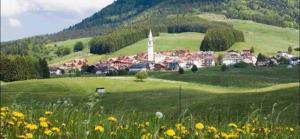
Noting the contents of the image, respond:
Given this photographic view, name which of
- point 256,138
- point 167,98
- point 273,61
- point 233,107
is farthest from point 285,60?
point 256,138

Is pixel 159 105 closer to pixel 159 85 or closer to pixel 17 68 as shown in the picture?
pixel 159 85

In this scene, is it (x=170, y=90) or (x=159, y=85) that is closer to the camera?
(x=170, y=90)

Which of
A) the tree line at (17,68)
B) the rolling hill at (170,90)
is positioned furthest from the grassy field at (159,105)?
the tree line at (17,68)

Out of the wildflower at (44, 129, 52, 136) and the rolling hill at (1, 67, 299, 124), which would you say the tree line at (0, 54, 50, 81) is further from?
the wildflower at (44, 129, 52, 136)

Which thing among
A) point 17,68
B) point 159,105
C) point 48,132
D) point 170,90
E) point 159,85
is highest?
point 17,68

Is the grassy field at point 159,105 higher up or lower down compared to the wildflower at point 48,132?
lower down

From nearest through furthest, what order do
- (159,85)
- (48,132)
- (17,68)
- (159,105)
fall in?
(48,132)
(159,105)
(159,85)
(17,68)

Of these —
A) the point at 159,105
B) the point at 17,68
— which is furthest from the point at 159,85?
the point at 159,105

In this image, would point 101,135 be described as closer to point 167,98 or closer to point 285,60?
point 167,98

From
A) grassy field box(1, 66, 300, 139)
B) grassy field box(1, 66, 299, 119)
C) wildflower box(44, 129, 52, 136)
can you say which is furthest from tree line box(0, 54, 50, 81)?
wildflower box(44, 129, 52, 136)

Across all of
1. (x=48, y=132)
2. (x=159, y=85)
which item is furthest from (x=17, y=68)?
(x=48, y=132)

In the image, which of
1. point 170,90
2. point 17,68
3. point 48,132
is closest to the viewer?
point 48,132

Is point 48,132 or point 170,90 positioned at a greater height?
point 48,132

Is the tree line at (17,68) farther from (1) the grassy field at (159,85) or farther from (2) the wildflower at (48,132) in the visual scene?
(2) the wildflower at (48,132)
